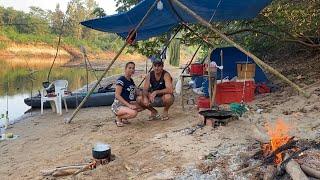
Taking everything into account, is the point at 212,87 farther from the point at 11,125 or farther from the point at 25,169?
the point at 11,125

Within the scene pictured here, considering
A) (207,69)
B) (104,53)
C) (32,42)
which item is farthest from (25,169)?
(104,53)

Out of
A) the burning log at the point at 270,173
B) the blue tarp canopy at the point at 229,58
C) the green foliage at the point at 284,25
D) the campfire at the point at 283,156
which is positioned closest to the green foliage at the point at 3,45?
the green foliage at the point at 284,25

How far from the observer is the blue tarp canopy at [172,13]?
20.9 ft

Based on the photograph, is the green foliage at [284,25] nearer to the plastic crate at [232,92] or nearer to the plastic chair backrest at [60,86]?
the plastic crate at [232,92]

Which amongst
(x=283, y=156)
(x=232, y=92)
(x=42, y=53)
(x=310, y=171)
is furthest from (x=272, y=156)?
(x=42, y=53)

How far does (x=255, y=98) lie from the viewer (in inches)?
299

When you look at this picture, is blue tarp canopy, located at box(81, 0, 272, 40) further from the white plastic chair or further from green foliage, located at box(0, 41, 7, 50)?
green foliage, located at box(0, 41, 7, 50)

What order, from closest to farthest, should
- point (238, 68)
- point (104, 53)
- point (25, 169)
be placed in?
point (25, 169)
point (238, 68)
point (104, 53)

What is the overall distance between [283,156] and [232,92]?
378 centimetres

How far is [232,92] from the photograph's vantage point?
734 centimetres

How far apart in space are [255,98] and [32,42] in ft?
120

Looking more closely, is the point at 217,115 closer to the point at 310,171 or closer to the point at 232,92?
the point at 232,92

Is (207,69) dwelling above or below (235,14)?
below

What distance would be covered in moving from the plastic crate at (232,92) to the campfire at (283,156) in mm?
3125
